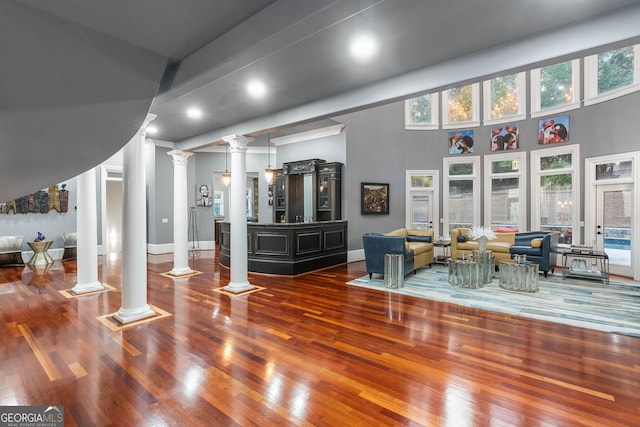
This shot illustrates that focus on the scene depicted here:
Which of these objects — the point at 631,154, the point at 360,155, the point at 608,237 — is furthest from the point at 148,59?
the point at 608,237

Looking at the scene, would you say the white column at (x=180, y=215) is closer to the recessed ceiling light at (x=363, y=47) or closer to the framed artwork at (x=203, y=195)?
the framed artwork at (x=203, y=195)

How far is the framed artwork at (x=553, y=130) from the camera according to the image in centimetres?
680

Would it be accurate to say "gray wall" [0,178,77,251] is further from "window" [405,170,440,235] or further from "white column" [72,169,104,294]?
"window" [405,170,440,235]

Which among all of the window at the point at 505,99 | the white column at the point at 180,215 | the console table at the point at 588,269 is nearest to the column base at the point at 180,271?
the white column at the point at 180,215

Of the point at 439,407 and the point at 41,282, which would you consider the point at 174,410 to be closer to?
the point at 439,407

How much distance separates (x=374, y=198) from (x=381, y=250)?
8.72 feet

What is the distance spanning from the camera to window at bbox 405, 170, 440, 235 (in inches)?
332

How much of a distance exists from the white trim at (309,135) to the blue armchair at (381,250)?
3.12m

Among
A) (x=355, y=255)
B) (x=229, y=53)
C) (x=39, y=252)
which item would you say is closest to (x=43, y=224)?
(x=39, y=252)

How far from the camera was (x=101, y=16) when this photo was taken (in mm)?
1715

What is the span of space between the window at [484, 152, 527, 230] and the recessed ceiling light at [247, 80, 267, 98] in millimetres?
6621

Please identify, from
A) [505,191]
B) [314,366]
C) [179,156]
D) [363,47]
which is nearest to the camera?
[314,366]

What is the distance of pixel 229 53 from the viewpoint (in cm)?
242

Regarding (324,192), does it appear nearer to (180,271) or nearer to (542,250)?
(180,271)
